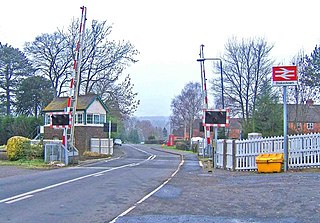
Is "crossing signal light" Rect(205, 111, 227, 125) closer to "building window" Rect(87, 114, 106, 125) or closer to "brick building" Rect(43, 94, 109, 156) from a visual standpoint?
"brick building" Rect(43, 94, 109, 156)

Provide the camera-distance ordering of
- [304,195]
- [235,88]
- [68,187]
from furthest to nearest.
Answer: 1. [235,88]
2. [68,187]
3. [304,195]

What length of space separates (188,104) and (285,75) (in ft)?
268

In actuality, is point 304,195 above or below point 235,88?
below

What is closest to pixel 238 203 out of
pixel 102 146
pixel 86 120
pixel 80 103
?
pixel 102 146

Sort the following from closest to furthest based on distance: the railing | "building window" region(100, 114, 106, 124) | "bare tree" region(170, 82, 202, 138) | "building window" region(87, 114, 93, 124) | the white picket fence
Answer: the white picket fence
the railing
"building window" region(87, 114, 93, 124)
"building window" region(100, 114, 106, 124)
"bare tree" region(170, 82, 202, 138)

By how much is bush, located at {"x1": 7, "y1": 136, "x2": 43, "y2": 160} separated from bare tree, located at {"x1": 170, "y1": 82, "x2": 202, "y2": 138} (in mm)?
68056

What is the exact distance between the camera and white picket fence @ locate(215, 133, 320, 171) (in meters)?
20.3

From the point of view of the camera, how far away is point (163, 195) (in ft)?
45.9

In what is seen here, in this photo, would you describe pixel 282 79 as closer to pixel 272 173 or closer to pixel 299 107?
pixel 272 173

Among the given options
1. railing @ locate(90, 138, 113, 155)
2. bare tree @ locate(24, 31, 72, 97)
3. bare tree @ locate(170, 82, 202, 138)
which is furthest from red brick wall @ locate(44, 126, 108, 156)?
bare tree @ locate(170, 82, 202, 138)

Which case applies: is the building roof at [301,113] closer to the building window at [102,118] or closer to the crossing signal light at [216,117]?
the crossing signal light at [216,117]

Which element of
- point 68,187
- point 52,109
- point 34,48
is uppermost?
point 34,48

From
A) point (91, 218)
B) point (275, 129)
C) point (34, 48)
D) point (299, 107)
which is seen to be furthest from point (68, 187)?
point (34, 48)

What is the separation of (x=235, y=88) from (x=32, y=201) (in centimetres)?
4506
